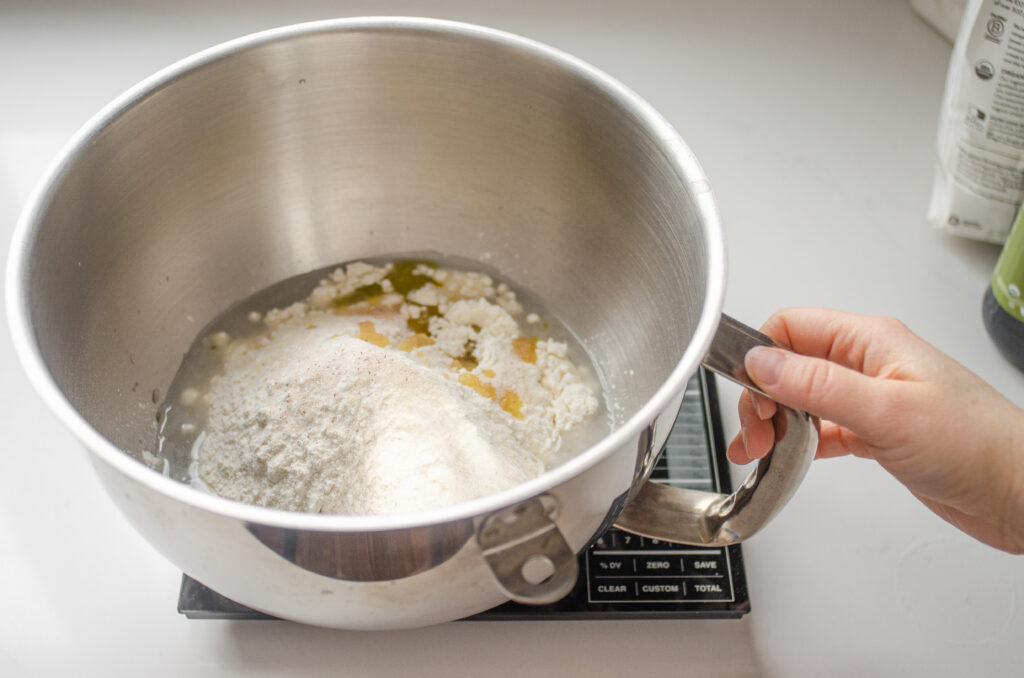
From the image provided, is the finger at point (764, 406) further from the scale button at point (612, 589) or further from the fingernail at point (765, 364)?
the scale button at point (612, 589)

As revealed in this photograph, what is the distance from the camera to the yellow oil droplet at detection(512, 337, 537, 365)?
0.85 meters

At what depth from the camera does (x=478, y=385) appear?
81 cm

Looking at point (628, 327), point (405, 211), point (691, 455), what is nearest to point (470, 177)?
point (405, 211)

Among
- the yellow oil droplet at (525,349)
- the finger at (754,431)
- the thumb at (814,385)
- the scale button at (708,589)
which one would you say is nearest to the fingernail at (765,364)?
the thumb at (814,385)

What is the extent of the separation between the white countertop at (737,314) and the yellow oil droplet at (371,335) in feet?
0.86

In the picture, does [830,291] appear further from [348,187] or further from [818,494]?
[348,187]

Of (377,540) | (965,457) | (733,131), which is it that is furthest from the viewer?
(733,131)

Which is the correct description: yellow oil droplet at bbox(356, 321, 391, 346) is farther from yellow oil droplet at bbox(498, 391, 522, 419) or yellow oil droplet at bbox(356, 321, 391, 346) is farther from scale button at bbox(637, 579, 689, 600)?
scale button at bbox(637, 579, 689, 600)

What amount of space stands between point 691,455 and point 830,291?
30cm

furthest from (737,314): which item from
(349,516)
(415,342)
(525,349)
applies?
(349,516)

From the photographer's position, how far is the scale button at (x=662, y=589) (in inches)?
26.6

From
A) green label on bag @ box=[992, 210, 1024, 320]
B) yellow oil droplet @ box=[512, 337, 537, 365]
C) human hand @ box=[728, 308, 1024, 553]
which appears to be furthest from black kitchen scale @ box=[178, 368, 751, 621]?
green label on bag @ box=[992, 210, 1024, 320]

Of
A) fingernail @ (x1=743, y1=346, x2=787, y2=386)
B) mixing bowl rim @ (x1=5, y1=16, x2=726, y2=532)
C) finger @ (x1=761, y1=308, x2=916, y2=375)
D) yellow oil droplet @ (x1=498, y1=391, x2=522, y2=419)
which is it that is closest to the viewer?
mixing bowl rim @ (x1=5, y1=16, x2=726, y2=532)

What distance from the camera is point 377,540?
1.50 feet
